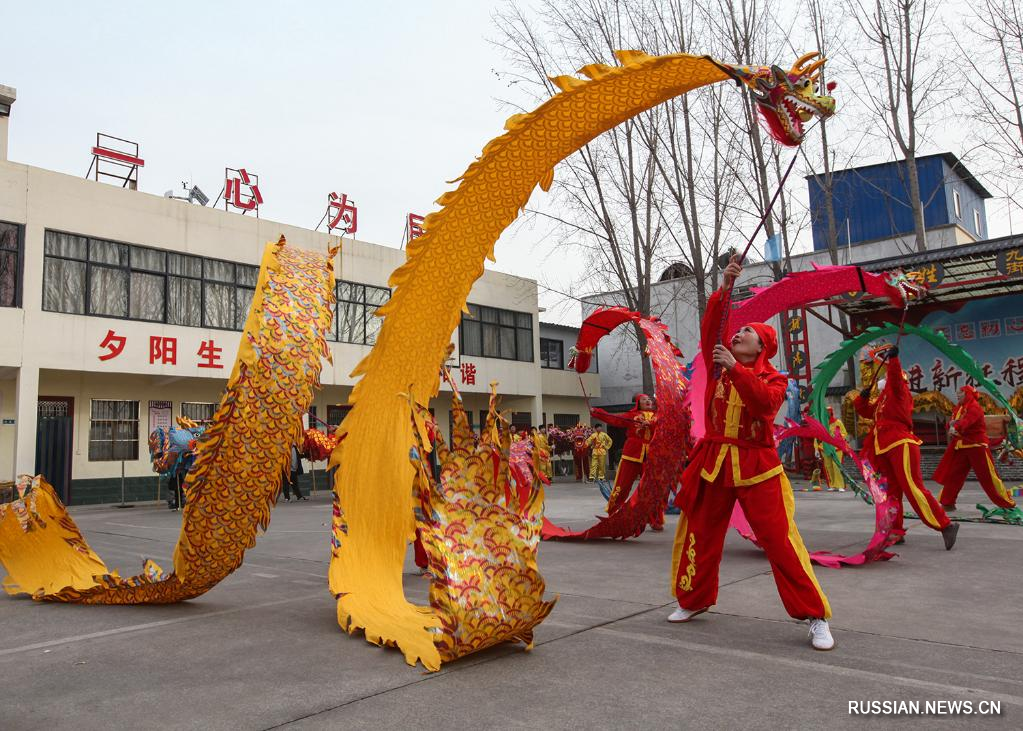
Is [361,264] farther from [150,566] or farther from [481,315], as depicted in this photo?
[150,566]

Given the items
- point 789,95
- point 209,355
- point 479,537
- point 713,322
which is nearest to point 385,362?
point 479,537

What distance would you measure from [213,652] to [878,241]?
2044cm

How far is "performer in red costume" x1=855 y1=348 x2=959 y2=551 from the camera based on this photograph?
6.11 meters

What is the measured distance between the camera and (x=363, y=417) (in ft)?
14.2

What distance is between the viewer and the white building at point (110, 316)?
1324 centimetres

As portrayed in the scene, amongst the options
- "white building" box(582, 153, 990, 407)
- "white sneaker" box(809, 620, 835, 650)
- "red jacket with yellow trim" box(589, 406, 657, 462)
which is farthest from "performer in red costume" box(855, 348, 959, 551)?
"white building" box(582, 153, 990, 407)

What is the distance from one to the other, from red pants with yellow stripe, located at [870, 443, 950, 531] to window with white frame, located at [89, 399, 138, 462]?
13.8 metres

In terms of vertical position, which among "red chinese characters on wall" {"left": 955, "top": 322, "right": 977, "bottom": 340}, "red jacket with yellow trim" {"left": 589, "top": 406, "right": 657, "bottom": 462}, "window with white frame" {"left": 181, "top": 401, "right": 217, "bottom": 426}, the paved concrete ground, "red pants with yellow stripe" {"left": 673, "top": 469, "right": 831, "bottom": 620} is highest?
"red chinese characters on wall" {"left": 955, "top": 322, "right": 977, "bottom": 340}

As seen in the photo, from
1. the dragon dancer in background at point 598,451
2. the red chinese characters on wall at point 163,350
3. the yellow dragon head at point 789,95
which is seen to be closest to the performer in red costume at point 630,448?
the yellow dragon head at point 789,95

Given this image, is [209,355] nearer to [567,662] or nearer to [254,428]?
[254,428]

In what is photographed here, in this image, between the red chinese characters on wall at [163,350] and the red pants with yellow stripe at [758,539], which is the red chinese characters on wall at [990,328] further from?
the red chinese characters on wall at [163,350]

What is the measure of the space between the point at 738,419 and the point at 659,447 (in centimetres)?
290

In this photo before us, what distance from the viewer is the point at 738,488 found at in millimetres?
3676

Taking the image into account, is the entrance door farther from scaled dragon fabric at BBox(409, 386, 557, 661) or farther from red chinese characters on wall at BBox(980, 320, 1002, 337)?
red chinese characters on wall at BBox(980, 320, 1002, 337)
